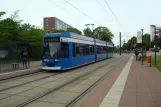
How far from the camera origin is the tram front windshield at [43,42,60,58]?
725 inches

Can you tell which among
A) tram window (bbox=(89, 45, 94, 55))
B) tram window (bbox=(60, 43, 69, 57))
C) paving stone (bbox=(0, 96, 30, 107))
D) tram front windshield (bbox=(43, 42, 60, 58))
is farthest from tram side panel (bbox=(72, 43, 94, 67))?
paving stone (bbox=(0, 96, 30, 107))

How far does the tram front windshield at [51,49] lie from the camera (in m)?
18.4

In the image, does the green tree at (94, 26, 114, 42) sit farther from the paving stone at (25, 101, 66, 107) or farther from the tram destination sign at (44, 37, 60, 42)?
the paving stone at (25, 101, 66, 107)

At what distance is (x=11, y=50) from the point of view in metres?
18.9

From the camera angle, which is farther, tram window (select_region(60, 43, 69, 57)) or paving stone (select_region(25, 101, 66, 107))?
tram window (select_region(60, 43, 69, 57))

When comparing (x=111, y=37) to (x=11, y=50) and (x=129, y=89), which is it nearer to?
(x=11, y=50)

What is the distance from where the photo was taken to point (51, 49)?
1861 centimetres

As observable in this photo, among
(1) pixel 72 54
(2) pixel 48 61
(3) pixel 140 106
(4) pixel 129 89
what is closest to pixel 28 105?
(3) pixel 140 106

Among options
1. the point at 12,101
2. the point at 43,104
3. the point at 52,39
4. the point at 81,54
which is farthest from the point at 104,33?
the point at 43,104

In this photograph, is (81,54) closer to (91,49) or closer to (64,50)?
(64,50)

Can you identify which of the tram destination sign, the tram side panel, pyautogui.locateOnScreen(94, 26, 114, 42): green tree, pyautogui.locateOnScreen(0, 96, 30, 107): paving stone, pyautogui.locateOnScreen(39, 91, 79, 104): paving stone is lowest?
pyautogui.locateOnScreen(39, 91, 79, 104): paving stone

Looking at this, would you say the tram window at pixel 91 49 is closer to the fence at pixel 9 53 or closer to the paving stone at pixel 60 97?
the fence at pixel 9 53

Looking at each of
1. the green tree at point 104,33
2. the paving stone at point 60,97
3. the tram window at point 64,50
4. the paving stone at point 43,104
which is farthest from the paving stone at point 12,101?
the green tree at point 104,33

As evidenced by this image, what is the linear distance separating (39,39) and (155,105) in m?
26.5
